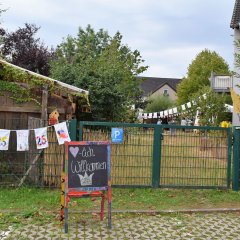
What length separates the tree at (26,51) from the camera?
26.5 m

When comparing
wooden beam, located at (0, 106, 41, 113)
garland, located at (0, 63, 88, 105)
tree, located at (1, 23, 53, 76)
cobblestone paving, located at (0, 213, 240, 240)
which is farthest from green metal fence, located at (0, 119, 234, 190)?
tree, located at (1, 23, 53, 76)

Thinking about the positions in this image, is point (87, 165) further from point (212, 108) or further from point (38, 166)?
point (212, 108)

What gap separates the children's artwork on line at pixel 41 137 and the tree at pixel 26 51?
18.2 m

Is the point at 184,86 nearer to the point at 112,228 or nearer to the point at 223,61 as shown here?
the point at 223,61

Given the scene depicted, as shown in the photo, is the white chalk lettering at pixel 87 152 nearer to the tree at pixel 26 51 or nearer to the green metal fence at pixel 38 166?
the green metal fence at pixel 38 166

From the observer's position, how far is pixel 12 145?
955 cm

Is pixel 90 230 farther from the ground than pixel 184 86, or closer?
closer

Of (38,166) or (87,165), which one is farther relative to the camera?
(38,166)

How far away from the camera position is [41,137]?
8.72 meters

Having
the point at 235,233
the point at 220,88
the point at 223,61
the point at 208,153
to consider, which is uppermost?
the point at 223,61

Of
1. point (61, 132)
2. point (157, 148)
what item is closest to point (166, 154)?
point (157, 148)

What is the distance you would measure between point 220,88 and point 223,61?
2552 cm

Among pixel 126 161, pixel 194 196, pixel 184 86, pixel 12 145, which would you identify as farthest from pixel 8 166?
pixel 184 86

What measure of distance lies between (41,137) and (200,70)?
45.0 m
